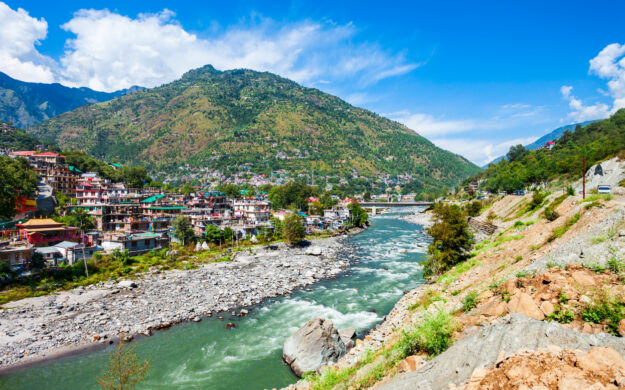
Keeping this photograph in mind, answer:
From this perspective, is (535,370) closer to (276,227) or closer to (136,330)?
(136,330)

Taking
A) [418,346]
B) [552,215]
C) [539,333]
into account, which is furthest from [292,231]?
[539,333]

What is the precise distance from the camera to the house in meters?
37.6

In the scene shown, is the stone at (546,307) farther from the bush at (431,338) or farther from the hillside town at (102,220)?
the hillside town at (102,220)

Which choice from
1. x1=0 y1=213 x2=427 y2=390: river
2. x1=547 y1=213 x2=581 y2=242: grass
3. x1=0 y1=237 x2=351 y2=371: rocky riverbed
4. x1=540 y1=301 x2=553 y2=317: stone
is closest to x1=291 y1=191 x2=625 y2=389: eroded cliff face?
x1=540 y1=301 x2=553 y2=317: stone

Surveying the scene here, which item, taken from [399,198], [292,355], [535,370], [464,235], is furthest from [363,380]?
[399,198]

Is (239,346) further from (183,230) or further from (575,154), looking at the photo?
(575,154)

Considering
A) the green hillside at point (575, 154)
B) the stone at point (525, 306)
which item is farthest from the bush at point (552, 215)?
the green hillside at point (575, 154)

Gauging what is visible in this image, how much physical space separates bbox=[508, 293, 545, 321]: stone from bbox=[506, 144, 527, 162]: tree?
122474 millimetres

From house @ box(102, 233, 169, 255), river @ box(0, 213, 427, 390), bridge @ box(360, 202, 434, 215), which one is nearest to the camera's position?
river @ box(0, 213, 427, 390)

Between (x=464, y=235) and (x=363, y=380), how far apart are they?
65.0 ft

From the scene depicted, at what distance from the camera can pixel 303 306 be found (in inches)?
925

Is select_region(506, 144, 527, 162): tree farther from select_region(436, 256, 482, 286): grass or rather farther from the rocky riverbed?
select_region(436, 256, 482, 286): grass

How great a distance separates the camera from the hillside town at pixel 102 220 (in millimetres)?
31984

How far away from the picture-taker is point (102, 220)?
47.1 m
